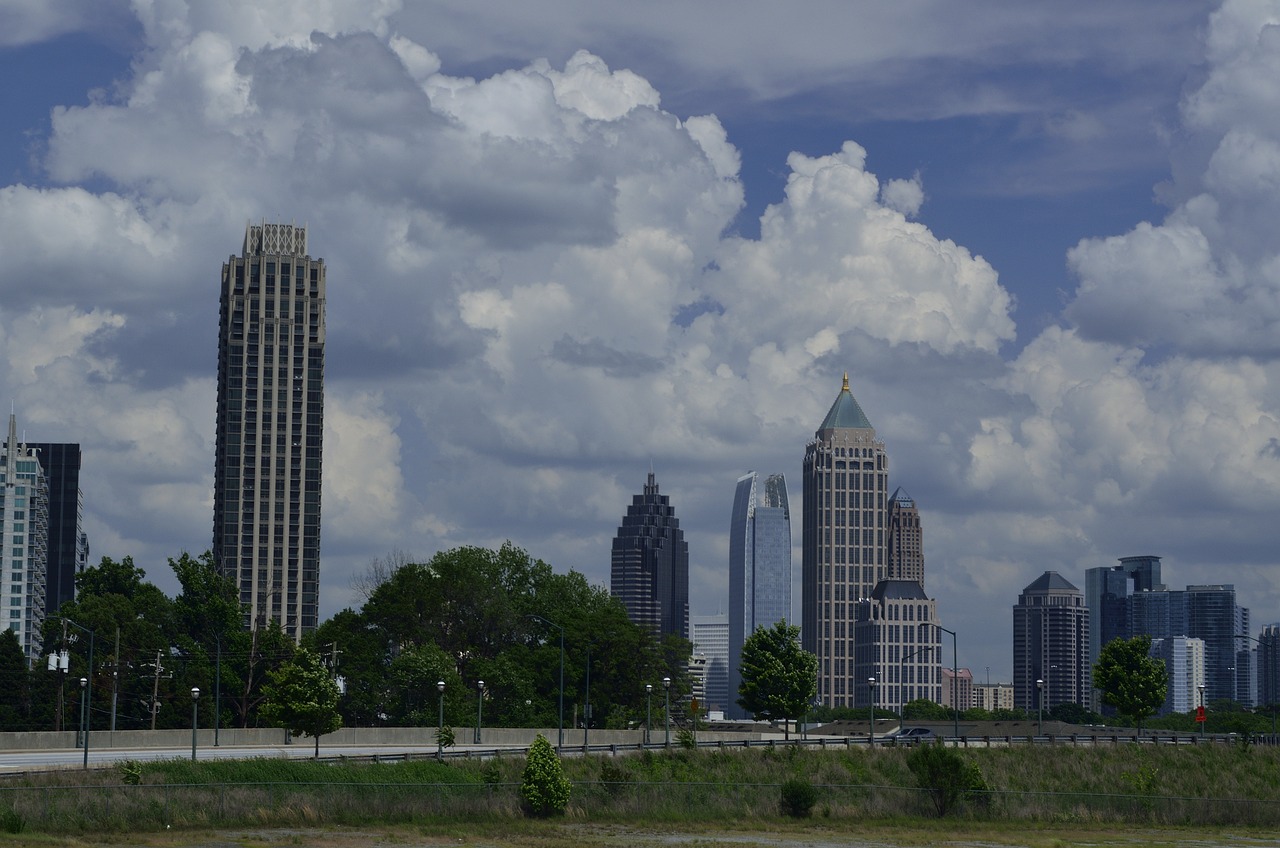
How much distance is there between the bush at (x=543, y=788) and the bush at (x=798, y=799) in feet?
33.4

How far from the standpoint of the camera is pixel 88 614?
135875 mm

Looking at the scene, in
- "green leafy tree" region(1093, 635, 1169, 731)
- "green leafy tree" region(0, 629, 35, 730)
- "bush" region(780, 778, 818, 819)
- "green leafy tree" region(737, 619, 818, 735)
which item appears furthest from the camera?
"green leafy tree" region(0, 629, 35, 730)

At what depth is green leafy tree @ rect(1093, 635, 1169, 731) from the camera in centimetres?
12212

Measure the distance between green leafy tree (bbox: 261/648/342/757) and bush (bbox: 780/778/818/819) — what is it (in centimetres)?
2949

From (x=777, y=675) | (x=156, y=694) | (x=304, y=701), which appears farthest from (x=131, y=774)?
(x=156, y=694)

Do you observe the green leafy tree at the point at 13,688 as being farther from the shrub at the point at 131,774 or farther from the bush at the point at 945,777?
the bush at the point at 945,777

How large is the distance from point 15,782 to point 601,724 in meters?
79.3

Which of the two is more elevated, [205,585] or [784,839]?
[205,585]

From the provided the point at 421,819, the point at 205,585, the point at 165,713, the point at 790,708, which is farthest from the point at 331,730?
the point at 205,585

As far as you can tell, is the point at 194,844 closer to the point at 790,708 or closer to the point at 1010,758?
the point at 1010,758

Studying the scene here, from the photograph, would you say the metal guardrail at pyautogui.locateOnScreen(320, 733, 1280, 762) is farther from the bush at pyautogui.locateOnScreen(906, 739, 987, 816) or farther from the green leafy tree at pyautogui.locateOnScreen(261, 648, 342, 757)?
the bush at pyautogui.locateOnScreen(906, 739, 987, 816)

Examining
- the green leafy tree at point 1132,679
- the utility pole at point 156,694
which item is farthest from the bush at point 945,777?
the utility pole at point 156,694

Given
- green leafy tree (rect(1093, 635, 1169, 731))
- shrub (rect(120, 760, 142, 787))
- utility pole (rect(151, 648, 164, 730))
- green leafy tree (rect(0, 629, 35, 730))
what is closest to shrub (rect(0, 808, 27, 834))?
shrub (rect(120, 760, 142, 787))

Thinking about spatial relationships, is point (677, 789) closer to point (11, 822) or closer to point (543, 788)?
point (543, 788)
